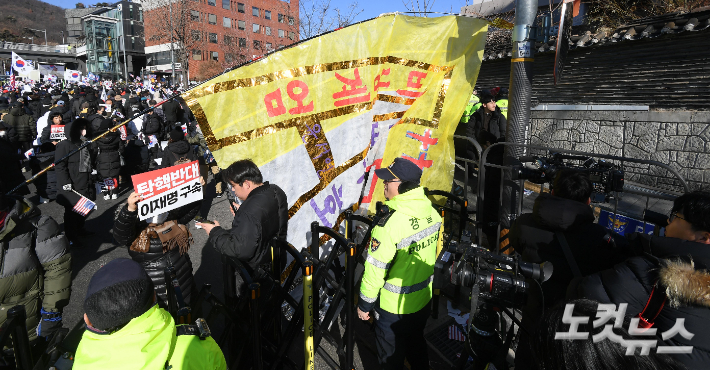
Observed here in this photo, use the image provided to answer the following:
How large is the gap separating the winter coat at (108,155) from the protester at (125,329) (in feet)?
25.3

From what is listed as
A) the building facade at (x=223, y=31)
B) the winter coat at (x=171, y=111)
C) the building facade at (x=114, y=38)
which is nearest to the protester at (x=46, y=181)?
the winter coat at (x=171, y=111)

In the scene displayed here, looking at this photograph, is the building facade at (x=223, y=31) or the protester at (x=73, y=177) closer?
the protester at (x=73, y=177)

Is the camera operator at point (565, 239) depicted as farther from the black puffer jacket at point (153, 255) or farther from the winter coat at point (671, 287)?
the black puffer jacket at point (153, 255)

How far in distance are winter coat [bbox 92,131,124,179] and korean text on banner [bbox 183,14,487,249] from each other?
22.0ft

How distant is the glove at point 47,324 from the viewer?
3.19m

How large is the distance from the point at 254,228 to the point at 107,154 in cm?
710

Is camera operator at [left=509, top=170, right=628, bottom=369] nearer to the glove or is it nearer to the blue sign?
the blue sign

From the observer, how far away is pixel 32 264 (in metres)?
3.06

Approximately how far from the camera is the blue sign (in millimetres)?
3812

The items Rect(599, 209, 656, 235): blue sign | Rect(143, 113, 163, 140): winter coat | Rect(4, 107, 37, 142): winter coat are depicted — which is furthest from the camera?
Rect(143, 113, 163, 140): winter coat

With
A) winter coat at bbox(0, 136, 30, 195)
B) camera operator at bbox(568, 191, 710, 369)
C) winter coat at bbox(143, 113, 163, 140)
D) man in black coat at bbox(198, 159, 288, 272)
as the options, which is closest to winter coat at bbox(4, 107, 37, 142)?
winter coat at bbox(143, 113, 163, 140)

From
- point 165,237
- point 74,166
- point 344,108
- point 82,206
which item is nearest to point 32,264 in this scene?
point 165,237

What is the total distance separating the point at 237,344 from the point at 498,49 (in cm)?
949

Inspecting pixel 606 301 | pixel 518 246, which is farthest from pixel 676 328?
pixel 518 246
